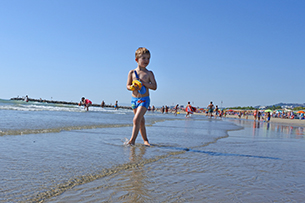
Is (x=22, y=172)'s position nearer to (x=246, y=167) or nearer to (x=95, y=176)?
(x=95, y=176)

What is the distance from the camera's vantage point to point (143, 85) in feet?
15.8

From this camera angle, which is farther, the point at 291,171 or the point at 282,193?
the point at 291,171

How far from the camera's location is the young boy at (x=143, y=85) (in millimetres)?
4871

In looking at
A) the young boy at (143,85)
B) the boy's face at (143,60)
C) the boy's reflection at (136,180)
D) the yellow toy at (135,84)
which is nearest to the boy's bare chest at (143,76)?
the young boy at (143,85)

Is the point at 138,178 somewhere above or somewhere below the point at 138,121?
below

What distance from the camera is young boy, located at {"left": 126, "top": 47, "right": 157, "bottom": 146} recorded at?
487 centimetres

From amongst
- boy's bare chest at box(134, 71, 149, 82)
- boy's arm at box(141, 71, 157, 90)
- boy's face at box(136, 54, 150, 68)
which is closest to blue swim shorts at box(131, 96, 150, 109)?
boy's arm at box(141, 71, 157, 90)

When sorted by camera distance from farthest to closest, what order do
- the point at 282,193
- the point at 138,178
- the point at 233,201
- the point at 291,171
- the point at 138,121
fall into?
the point at 138,121 → the point at 291,171 → the point at 138,178 → the point at 282,193 → the point at 233,201

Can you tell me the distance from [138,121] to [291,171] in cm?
261

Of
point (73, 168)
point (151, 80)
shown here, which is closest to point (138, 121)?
point (151, 80)

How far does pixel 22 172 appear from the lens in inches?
103

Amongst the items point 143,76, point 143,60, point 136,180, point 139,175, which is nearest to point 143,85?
point 143,76

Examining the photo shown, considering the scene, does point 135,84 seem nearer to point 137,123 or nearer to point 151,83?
point 151,83

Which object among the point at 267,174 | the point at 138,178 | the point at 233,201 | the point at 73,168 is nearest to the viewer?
the point at 233,201
